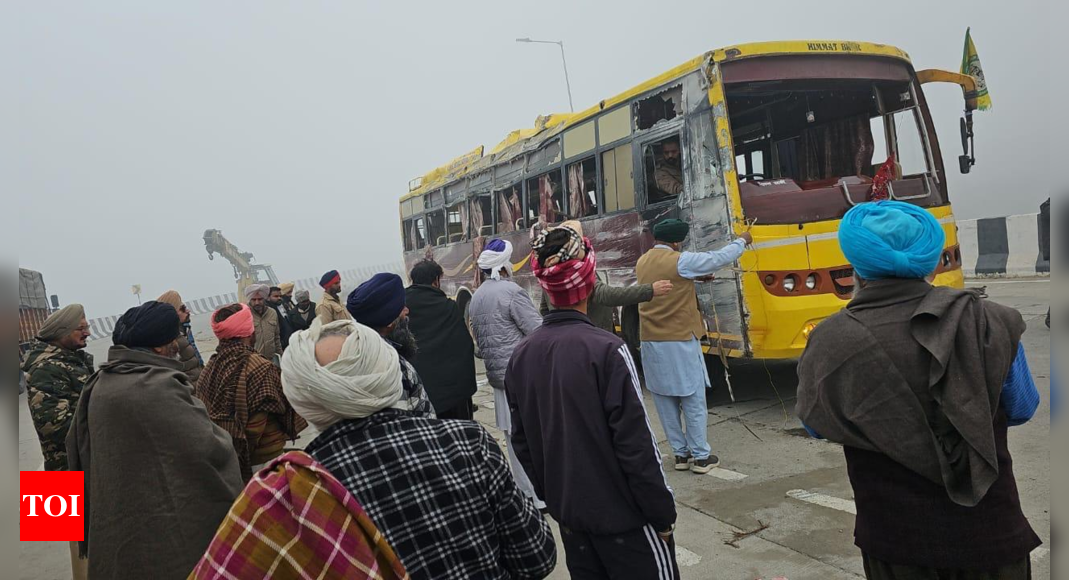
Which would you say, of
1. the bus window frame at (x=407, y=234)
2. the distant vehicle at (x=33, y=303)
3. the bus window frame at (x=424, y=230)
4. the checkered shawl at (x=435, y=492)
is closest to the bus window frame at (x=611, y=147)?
the checkered shawl at (x=435, y=492)

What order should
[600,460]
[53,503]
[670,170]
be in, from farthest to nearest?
[670,170] < [53,503] < [600,460]

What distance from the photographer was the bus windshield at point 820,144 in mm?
5863

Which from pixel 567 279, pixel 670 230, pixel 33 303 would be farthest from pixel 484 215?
pixel 33 303

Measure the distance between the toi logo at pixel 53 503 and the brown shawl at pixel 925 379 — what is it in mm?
2887

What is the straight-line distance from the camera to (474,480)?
1.69 meters

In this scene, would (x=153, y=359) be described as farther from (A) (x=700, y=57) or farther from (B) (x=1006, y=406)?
(A) (x=700, y=57)

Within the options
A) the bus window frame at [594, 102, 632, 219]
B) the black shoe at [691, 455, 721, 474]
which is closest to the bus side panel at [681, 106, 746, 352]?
the bus window frame at [594, 102, 632, 219]

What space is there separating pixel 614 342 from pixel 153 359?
1.89 m

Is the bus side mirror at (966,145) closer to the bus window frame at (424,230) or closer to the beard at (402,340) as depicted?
the beard at (402,340)

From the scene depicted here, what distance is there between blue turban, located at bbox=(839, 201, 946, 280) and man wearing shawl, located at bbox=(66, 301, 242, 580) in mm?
2445

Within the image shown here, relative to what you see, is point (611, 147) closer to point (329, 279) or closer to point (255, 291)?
point (329, 279)

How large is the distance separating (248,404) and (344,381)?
84.6 inches

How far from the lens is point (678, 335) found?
486cm

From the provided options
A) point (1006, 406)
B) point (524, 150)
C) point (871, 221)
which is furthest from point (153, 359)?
point (524, 150)
